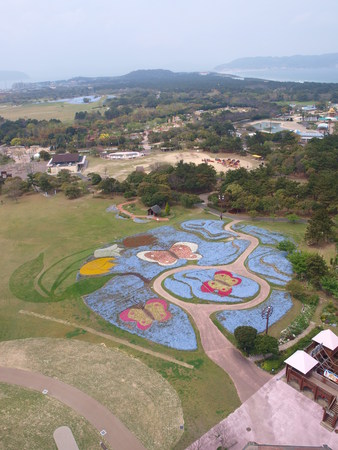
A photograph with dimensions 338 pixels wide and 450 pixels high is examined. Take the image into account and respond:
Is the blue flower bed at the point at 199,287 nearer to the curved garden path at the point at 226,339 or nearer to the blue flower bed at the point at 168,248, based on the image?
the curved garden path at the point at 226,339

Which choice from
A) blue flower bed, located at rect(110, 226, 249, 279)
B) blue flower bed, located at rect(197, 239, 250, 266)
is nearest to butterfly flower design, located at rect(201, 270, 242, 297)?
blue flower bed, located at rect(197, 239, 250, 266)

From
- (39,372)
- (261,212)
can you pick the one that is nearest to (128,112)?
(261,212)

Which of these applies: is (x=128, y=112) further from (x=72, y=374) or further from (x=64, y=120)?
(x=72, y=374)

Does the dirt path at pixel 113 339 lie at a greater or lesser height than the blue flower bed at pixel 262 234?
lesser

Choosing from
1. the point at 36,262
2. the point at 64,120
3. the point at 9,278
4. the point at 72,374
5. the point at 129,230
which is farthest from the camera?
the point at 64,120

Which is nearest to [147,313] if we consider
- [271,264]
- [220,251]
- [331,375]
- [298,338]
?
[298,338]

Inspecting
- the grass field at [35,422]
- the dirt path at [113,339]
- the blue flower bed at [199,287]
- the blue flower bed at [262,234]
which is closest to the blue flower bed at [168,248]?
the blue flower bed at [199,287]
